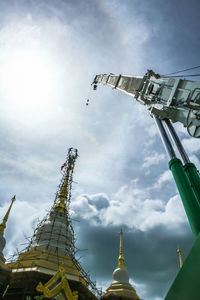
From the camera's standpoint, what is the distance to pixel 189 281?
7.88ft

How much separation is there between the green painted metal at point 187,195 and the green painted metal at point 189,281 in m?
0.91

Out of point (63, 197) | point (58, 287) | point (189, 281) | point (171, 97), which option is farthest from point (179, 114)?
point (63, 197)

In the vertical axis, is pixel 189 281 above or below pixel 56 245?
below

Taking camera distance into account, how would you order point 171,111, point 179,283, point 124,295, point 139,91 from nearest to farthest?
1. point 179,283
2. point 171,111
3. point 139,91
4. point 124,295

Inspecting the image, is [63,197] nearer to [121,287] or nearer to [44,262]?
[44,262]

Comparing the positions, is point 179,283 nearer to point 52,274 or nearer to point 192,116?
point 192,116

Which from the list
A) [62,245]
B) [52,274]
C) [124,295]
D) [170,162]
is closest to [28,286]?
[52,274]

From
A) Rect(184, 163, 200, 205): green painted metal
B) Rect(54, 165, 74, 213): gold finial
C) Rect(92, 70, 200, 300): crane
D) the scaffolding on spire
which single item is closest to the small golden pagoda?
the scaffolding on spire

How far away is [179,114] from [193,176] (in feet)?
6.50

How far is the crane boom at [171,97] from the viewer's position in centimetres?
492

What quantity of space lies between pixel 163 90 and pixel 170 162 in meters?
2.77

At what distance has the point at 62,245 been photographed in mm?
18812

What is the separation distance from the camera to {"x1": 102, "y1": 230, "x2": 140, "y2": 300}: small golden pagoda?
1579 cm

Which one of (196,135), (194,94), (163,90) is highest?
(163,90)
